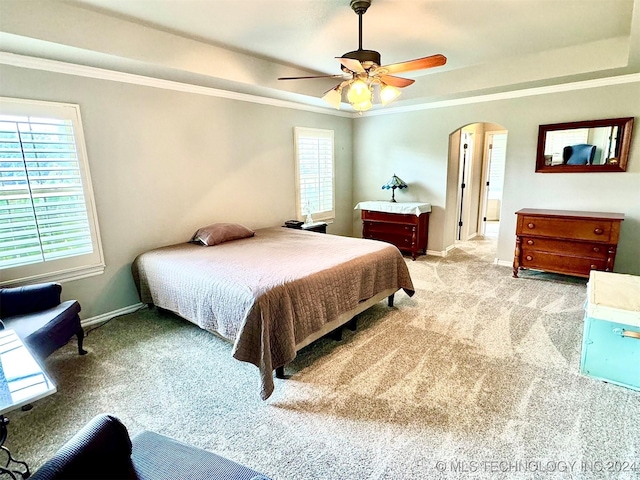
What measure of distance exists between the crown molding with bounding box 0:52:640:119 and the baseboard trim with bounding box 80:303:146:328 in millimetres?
2246

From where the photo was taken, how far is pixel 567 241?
3.96 m

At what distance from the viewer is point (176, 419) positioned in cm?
205

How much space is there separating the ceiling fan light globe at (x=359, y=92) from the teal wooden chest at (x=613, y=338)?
217cm

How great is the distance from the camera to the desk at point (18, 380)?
3.92 feet

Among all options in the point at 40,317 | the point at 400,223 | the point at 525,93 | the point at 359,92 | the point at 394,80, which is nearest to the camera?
the point at 40,317

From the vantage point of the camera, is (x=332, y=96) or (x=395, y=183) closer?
(x=332, y=96)

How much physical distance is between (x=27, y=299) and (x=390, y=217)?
14.8ft

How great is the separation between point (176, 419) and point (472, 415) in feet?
5.88

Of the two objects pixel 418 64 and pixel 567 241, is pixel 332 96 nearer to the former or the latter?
pixel 418 64

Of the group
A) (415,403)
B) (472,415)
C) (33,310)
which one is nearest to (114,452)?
(415,403)

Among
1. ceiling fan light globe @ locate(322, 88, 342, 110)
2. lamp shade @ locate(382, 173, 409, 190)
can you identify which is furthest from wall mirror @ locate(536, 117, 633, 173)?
ceiling fan light globe @ locate(322, 88, 342, 110)

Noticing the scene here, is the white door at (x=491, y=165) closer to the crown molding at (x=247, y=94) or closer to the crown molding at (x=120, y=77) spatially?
the crown molding at (x=247, y=94)

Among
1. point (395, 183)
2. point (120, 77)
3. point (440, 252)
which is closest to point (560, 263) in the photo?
point (440, 252)

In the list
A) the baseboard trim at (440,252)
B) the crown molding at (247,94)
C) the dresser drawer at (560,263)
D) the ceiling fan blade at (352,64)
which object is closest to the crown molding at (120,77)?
the crown molding at (247,94)
